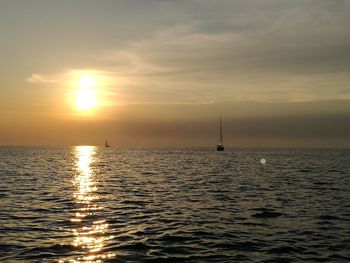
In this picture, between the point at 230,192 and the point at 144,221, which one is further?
the point at 230,192

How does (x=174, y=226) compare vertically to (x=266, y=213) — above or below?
above

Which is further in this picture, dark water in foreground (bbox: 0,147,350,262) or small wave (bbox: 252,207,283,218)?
small wave (bbox: 252,207,283,218)

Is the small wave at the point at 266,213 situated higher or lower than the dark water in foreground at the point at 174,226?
lower

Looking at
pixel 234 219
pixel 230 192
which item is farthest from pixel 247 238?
pixel 230 192

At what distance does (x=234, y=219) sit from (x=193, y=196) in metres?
11.0

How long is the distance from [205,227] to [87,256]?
8.25 metres

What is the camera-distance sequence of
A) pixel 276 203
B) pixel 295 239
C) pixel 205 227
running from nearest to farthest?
pixel 295 239
pixel 205 227
pixel 276 203

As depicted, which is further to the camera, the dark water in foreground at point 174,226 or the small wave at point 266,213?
the small wave at point 266,213

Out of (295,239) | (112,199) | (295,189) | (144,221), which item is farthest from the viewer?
(295,189)

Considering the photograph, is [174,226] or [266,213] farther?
[266,213]

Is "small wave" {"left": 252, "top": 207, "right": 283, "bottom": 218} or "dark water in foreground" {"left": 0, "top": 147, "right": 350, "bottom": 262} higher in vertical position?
"dark water in foreground" {"left": 0, "top": 147, "right": 350, "bottom": 262}

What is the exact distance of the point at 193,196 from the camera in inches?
1415

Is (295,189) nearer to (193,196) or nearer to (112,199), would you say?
(193,196)

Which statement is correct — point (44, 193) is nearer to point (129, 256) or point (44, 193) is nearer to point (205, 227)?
point (205, 227)
